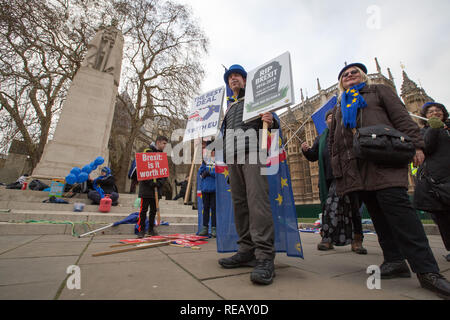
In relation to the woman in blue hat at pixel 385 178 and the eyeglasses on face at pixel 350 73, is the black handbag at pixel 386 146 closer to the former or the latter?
the woman in blue hat at pixel 385 178

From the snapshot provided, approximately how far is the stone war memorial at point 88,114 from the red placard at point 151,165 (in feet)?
15.9

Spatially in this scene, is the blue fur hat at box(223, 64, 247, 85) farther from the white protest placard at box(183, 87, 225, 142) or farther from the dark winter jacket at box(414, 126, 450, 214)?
the dark winter jacket at box(414, 126, 450, 214)

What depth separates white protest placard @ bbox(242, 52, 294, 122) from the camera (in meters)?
1.88

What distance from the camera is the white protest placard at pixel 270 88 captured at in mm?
A: 1878

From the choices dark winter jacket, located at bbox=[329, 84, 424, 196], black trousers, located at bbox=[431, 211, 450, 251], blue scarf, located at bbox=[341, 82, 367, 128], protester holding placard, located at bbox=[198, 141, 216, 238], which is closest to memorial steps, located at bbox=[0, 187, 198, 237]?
protester holding placard, located at bbox=[198, 141, 216, 238]

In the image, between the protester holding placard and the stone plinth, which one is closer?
the protester holding placard

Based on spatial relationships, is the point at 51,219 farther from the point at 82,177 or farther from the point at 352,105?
the point at 352,105

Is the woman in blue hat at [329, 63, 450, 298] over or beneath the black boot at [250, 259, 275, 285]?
over

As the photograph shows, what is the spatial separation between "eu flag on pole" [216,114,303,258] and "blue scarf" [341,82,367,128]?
1.99ft

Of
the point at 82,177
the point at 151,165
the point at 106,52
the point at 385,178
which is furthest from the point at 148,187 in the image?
the point at 106,52

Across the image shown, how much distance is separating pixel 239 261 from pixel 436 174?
8.19 ft
